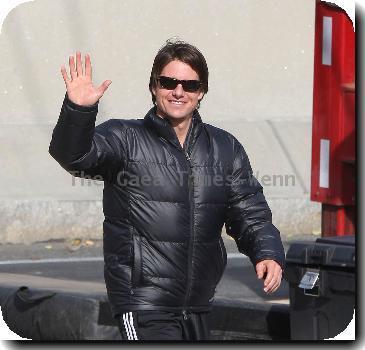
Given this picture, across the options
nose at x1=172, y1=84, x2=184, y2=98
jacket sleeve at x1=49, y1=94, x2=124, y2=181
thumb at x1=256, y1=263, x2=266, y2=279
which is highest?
nose at x1=172, y1=84, x2=184, y2=98

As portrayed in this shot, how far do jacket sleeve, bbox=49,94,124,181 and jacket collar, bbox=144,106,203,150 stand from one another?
0.15 meters

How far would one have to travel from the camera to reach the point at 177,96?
4.64m

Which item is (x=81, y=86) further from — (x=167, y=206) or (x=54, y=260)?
(x=54, y=260)

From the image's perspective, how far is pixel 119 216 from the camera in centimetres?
459

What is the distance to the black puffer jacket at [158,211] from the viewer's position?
456cm

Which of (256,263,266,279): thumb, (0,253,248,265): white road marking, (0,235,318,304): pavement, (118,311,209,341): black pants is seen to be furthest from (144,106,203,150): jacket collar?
(0,253,248,265): white road marking

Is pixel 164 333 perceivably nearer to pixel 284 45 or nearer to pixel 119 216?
pixel 119 216

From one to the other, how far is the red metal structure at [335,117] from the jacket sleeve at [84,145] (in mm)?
3071

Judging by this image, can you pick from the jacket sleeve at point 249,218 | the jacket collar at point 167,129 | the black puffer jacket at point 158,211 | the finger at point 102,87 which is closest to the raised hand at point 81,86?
the finger at point 102,87

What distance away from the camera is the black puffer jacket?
15.0ft

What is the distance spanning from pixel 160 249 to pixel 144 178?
27cm

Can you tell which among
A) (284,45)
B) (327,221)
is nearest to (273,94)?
(284,45)

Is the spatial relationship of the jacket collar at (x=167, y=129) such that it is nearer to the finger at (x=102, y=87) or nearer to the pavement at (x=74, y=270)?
the finger at (x=102, y=87)

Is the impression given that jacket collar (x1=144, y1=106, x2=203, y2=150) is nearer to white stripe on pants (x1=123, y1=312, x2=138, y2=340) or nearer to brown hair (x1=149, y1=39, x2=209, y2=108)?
brown hair (x1=149, y1=39, x2=209, y2=108)
